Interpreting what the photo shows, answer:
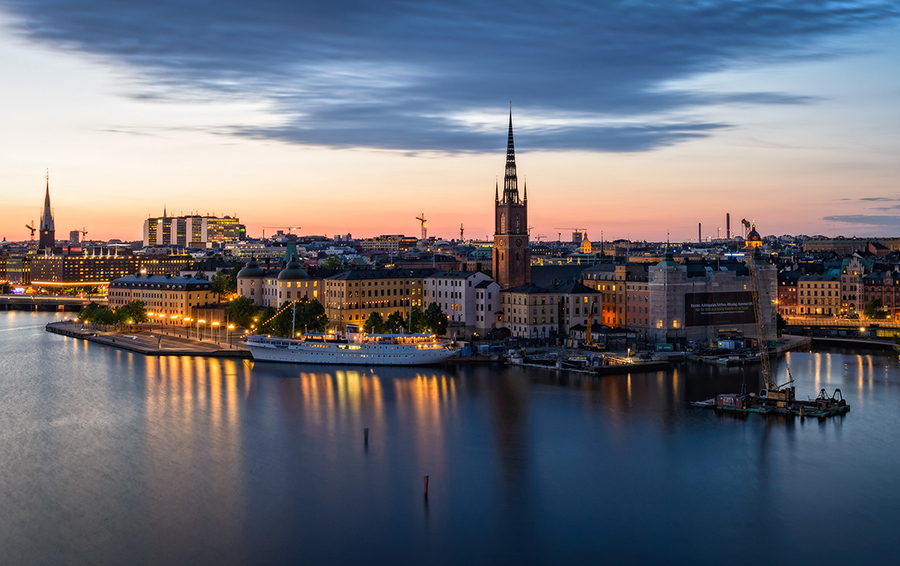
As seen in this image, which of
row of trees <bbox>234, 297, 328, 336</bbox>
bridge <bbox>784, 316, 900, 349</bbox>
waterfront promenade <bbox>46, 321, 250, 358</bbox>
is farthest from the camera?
bridge <bbox>784, 316, 900, 349</bbox>

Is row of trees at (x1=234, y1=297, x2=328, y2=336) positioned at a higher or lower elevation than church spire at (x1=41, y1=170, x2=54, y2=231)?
lower

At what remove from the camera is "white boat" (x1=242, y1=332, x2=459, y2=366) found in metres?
31.6

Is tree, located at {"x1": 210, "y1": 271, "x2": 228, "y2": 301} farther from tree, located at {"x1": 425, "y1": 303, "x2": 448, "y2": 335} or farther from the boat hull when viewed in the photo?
the boat hull

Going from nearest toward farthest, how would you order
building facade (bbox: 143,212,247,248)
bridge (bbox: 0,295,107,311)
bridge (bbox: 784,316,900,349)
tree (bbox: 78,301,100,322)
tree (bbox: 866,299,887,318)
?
bridge (bbox: 784,316,900,349) < tree (bbox: 866,299,887,318) < tree (bbox: 78,301,100,322) < bridge (bbox: 0,295,107,311) < building facade (bbox: 143,212,247,248)

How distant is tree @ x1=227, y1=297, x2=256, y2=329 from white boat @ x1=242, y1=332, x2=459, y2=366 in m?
7.16

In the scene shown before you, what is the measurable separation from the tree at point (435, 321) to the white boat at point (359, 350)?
8.40 ft

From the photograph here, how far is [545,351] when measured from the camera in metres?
33.7

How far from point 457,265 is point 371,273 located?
829 inches

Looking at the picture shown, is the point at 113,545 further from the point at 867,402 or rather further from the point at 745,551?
the point at 867,402

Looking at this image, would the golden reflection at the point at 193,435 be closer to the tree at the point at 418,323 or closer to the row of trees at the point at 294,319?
the row of trees at the point at 294,319

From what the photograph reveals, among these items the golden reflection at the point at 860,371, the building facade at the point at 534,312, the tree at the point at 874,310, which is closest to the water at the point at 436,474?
the golden reflection at the point at 860,371

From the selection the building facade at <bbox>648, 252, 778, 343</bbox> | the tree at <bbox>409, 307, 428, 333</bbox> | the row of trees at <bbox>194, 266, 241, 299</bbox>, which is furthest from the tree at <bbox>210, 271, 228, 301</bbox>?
the building facade at <bbox>648, 252, 778, 343</bbox>

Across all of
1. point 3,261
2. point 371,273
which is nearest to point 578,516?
point 371,273

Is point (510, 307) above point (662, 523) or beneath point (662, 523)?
above
